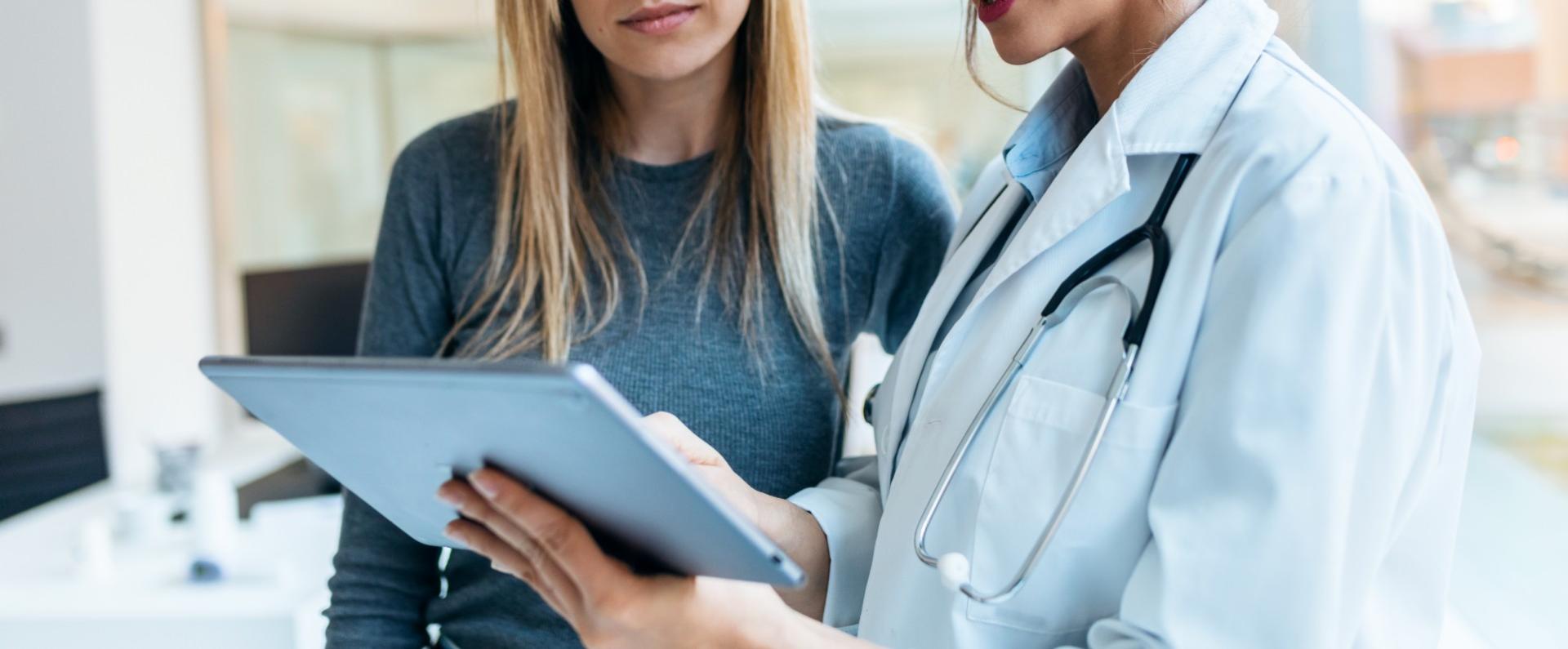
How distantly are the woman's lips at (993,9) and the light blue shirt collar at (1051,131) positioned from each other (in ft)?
0.50

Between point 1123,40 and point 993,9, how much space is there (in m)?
0.10

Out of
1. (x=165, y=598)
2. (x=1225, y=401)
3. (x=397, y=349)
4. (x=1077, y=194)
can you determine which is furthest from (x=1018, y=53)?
(x=165, y=598)

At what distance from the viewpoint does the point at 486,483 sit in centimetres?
69

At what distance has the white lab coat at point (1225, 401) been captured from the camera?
0.67 meters

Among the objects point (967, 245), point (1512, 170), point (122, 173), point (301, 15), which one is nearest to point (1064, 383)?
point (967, 245)

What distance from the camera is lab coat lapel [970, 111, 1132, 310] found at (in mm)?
834

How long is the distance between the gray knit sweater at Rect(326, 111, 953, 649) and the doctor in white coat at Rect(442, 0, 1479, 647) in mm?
217

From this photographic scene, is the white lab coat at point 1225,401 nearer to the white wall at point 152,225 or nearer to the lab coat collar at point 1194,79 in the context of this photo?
the lab coat collar at point 1194,79

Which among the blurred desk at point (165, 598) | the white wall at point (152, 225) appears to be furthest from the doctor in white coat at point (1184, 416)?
the white wall at point (152, 225)

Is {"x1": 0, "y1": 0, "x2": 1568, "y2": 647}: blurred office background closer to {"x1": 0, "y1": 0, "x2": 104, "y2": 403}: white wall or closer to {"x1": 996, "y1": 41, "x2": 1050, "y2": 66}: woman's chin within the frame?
{"x1": 0, "y1": 0, "x2": 104, "y2": 403}: white wall

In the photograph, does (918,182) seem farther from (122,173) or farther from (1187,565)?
(122,173)

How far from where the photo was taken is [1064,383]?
0.79 metres

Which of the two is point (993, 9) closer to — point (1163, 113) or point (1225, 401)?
point (1163, 113)

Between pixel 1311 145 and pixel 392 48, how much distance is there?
325cm
